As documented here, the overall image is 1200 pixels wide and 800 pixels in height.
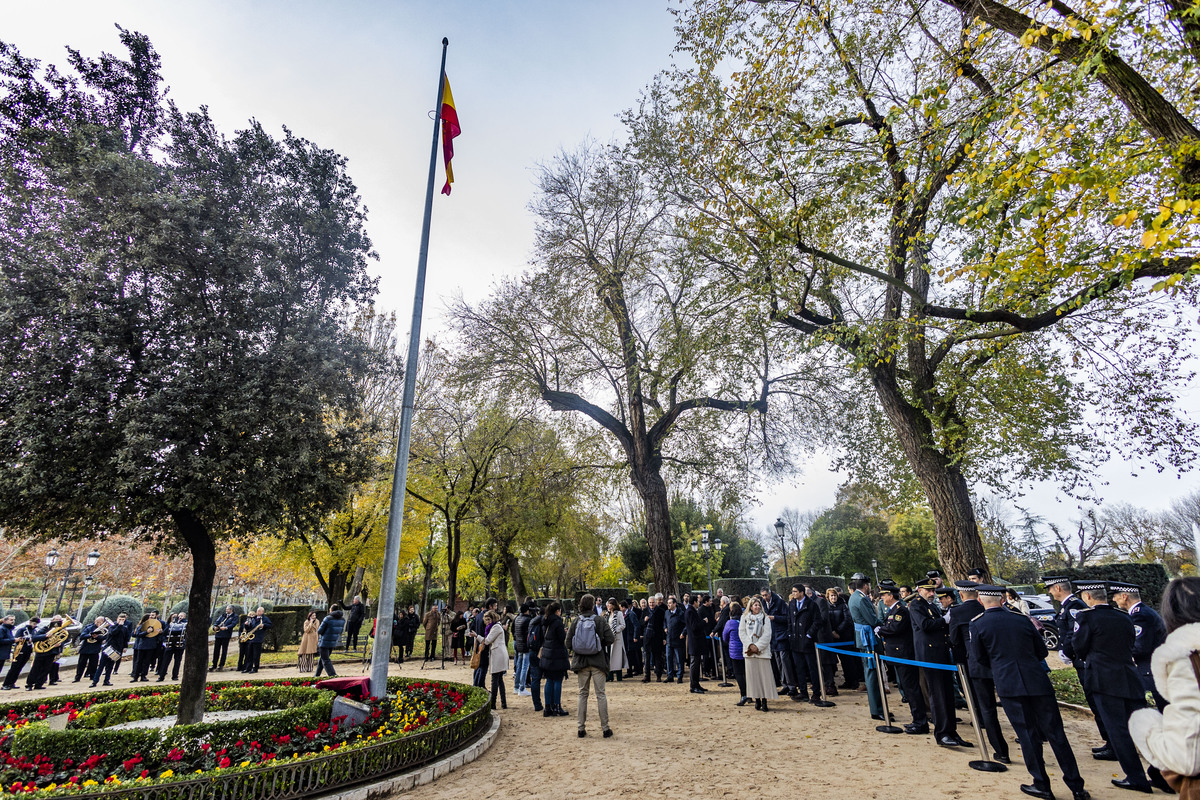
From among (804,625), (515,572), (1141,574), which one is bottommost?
(804,625)

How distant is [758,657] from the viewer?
31.7ft

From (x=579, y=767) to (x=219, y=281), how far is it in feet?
29.9

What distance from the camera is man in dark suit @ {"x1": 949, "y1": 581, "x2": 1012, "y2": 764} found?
6270 mm

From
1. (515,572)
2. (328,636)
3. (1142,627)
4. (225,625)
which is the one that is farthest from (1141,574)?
(225,625)

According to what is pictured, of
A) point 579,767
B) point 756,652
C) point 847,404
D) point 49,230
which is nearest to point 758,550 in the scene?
point 847,404

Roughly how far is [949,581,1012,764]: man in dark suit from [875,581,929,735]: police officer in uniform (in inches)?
28.7

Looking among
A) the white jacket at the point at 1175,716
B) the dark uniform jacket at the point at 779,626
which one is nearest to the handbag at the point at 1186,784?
the white jacket at the point at 1175,716

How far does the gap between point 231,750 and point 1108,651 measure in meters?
9.96

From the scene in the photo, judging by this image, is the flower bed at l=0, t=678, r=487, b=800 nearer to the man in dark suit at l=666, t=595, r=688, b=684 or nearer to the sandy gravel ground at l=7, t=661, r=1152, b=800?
the sandy gravel ground at l=7, t=661, r=1152, b=800

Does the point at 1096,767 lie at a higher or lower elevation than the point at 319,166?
lower

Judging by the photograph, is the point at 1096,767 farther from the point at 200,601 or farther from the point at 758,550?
the point at 758,550

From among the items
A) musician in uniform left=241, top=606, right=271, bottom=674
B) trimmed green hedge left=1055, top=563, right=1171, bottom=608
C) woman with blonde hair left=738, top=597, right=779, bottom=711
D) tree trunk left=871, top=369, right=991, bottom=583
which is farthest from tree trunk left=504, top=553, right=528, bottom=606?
trimmed green hedge left=1055, top=563, right=1171, bottom=608

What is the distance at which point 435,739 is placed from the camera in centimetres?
697

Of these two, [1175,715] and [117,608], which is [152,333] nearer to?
[1175,715]
